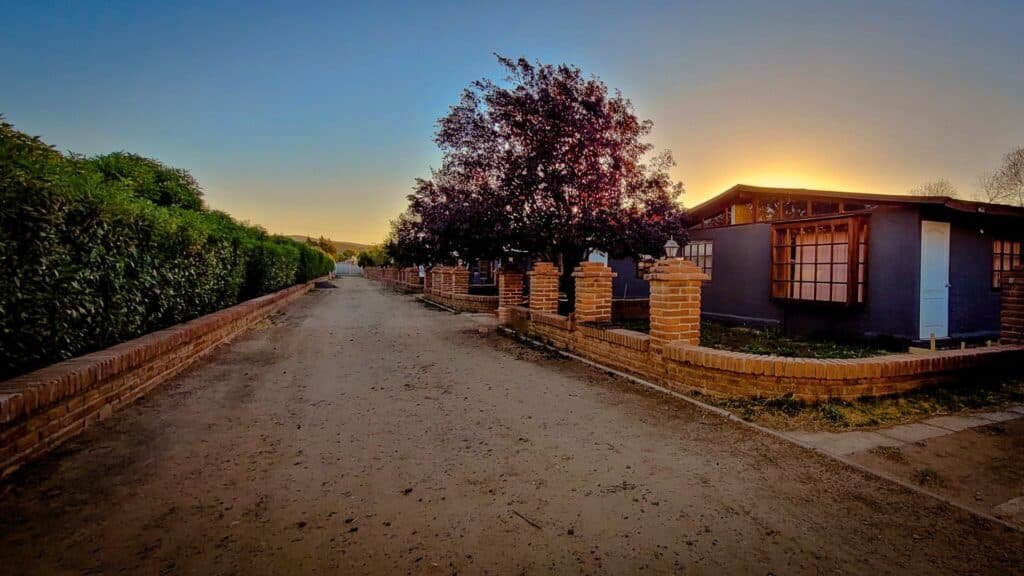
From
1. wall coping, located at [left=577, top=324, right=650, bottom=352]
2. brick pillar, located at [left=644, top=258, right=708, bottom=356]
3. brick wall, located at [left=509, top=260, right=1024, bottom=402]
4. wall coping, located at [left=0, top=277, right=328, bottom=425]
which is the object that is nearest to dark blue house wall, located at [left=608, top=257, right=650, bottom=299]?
wall coping, located at [left=577, top=324, right=650, bottom=352]

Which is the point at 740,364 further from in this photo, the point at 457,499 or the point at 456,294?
the point at 456,294

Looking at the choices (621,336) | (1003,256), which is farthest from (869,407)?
(1003,256)

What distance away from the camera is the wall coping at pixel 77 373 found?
2.98 metres

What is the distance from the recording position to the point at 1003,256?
955 centimetres

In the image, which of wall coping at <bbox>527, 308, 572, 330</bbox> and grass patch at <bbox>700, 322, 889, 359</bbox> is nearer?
grass patch at <bbox>700, 322, 889, 359</bbox>

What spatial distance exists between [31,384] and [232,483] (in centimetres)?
181

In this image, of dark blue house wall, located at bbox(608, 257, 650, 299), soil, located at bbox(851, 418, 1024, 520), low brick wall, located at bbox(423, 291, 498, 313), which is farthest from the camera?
dark blue house wall, located at bbox(608, 257, 650, 299)

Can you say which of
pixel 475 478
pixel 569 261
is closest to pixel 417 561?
pixel 475 478

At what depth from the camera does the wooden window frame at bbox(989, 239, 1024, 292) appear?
30.7 ft

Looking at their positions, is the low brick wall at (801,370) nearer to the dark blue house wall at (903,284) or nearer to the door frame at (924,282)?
the door frame at (924,282)

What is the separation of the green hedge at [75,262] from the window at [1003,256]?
15.3 meters

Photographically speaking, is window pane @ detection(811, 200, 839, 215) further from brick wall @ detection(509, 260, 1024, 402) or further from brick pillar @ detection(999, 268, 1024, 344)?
A: brick wall @ detection(509, 260, 1024, 402)

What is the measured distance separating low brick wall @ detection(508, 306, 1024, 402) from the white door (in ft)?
9.60

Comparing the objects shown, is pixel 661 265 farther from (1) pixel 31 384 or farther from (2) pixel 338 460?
(1) pixel 31 384
